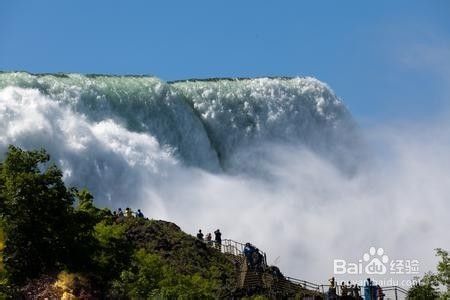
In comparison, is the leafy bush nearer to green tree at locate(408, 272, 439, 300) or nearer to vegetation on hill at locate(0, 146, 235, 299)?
vegetation on hill at locate(0, 146, 235, 299)

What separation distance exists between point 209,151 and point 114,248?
41.0 m

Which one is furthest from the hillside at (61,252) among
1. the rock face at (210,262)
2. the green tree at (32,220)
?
the rock face at (210,262)

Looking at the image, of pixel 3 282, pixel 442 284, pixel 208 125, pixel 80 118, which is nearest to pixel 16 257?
pixel 3 282

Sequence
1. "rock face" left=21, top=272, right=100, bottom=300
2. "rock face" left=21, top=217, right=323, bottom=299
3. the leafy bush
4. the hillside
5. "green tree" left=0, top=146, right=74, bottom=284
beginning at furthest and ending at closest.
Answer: "rock face" left=21, top=217, right=323, bottom=299 → the leafy bush → "green tree" left=0, top=146, right=74, bottom=284 → the hillside → "rock face" left=21, top=272, right=100, bottom=300

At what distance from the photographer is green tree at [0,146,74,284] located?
96.8 feet

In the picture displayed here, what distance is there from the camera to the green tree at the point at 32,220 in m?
29.5

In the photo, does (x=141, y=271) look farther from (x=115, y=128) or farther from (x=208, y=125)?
(x=208, y=125)

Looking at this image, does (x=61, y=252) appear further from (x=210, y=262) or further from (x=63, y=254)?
(x=210, y=262)

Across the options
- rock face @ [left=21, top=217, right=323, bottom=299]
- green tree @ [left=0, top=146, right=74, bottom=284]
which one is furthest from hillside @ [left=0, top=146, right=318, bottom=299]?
rock face @ [left=21, top=217, right=323, bottom=299]

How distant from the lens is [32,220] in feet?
98.4

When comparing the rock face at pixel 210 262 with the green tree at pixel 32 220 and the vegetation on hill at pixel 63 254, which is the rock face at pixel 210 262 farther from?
the green tree at pixel 32 220

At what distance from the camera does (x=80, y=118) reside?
6397 centimetres

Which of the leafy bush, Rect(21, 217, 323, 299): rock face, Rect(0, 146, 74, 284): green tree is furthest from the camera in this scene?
Rect(21, 217, 323, 299): rock face

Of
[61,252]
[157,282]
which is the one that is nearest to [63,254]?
[61,252]
